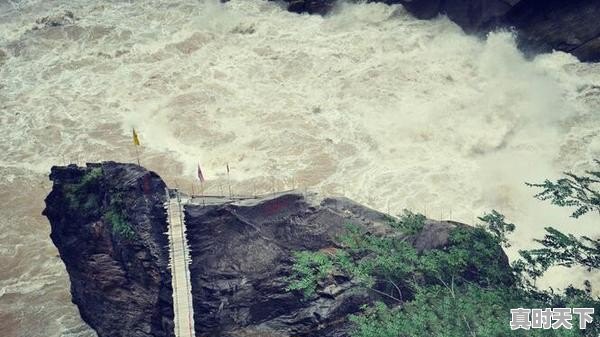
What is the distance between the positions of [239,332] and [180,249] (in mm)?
5408

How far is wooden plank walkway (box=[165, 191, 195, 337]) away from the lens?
118 ft

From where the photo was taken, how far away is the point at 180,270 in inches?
1468

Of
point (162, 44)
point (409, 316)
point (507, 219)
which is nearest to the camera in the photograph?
point (409, 316)

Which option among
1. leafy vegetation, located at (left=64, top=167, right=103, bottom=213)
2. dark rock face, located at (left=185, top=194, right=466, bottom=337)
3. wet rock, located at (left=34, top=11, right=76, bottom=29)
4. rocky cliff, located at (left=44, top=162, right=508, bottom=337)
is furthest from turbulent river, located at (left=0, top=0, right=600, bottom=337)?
dark rock face, located at (left=185, top=194, right=466, bottom=337)

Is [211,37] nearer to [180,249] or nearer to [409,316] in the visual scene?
[180,249]

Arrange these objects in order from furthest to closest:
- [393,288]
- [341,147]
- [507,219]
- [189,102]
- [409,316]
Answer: [189,102] → [341,147] → [507,219] → [393,288] → [409,316]

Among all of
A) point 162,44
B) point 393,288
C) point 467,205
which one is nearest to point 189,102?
point 162,44

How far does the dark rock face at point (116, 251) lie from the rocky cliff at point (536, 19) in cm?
3526

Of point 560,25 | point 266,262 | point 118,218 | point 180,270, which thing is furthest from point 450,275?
point 560,25

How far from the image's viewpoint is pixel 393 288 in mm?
36875

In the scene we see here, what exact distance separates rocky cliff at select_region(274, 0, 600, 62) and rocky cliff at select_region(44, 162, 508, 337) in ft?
88.5

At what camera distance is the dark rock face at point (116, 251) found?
3800 centimetres

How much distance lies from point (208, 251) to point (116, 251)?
17.3 ft

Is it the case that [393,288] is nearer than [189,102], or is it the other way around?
[393,288]
